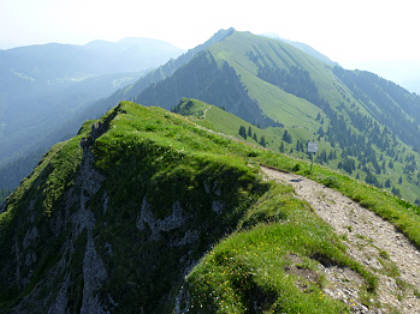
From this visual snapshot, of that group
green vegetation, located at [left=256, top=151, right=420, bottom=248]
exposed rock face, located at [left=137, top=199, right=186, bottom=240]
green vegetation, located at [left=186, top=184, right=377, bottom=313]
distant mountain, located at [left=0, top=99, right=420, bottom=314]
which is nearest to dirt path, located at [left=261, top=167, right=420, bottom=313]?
distant mountain, located at [left=0, top=99, right=420, bottom=314]

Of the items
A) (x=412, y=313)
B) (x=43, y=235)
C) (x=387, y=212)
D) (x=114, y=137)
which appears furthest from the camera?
(x=43, y=235)

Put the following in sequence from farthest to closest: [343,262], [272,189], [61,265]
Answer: [61,265]
[272,189]
[343,262]

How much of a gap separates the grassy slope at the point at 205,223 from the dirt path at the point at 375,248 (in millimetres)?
986

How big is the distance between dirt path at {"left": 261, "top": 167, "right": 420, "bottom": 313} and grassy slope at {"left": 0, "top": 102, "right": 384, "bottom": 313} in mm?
986

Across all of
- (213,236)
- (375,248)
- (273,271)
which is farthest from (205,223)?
(375,248)

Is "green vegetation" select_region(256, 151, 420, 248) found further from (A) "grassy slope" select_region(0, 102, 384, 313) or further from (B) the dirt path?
(A) "grassy slope" select_region(0, 102, 384, 313)

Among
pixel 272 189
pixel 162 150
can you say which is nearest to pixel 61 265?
pixel 162 150

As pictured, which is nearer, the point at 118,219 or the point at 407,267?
the point at 407,267

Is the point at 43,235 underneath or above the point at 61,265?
underneath

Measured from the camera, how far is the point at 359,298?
429 inches

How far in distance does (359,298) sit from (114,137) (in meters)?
34.4

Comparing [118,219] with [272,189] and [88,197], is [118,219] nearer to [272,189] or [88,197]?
[88,197]

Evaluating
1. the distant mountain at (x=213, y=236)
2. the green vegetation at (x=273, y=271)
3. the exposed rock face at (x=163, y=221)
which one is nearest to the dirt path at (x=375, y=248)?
the distant mountain at (x=213, y=236)

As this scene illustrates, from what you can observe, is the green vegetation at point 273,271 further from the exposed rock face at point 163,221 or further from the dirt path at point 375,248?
the exposed rock face at point 163,221
